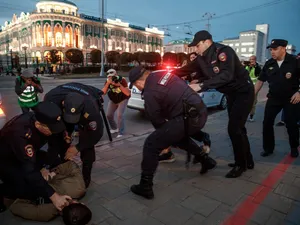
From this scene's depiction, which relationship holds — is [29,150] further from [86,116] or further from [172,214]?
[172,214]

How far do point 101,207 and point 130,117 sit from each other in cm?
508

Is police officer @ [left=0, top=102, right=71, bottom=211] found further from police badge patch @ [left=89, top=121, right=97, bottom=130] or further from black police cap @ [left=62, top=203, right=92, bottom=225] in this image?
police badge patch @ [left=89, top=121, right=97, bottom=130]

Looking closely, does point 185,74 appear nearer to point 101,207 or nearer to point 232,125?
point 232,125

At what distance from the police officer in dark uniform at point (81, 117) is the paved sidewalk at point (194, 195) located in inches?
20.7

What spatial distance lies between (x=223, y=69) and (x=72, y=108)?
1.78 m

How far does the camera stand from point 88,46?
65.6 m

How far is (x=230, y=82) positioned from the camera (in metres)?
3.18

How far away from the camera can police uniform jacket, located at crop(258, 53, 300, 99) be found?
3850 mm

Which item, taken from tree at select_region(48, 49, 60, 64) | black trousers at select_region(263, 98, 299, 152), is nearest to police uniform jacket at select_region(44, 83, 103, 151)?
black trousers at select_region(263, 98, 299, 152)

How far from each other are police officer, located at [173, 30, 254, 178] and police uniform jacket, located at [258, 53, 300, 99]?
0.92m

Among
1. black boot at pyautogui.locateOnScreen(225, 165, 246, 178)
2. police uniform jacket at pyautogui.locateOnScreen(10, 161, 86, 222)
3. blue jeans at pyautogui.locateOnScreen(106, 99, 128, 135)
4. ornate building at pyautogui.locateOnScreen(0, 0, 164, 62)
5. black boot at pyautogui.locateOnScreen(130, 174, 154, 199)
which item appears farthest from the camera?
ornate building at pyautogui.locateOnScreen(0, 0, 164, 62)

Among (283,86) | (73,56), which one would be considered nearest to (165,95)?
(283,86)

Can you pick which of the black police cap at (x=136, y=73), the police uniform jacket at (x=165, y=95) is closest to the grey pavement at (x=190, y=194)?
the police uniform jacket at (x=165, y=95)

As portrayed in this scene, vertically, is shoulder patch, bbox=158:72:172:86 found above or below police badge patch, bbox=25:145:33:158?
above
